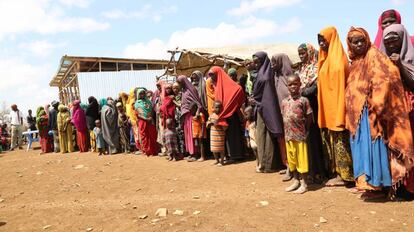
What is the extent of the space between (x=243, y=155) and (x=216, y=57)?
238 inches

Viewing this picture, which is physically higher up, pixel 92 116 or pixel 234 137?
pixel 92 116

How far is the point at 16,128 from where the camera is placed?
47.5 feet

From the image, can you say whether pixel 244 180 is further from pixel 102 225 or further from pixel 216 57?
pixel 216 57

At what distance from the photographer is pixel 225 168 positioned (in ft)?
20.8

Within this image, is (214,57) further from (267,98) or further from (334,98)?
(334,98)

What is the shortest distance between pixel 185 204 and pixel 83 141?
25.6 feet

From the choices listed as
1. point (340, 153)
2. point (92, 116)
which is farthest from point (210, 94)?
point (92, 116)

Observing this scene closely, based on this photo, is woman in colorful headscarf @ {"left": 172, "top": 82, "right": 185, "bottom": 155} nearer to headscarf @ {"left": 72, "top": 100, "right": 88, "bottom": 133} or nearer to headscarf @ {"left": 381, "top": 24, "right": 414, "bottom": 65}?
headscarf @ {"left": 72, "top": 100, "right": 88, "bottom": 133}

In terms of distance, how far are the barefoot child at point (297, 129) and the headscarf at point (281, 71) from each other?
0.73m

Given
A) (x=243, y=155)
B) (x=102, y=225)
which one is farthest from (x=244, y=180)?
(x=102, y=225)

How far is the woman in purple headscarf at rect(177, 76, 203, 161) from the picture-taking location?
23.9 ft

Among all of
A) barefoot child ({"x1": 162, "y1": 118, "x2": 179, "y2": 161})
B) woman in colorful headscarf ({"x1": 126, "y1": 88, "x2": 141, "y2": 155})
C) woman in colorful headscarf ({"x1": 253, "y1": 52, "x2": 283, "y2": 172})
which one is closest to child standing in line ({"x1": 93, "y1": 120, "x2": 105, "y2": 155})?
woman in colorful headscarf ({"x1": 126, "y1": 88, "x2": 141, "y2": 155})

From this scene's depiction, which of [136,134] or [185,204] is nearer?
[185,204]

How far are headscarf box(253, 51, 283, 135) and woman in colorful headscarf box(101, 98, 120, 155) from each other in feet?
18.5
